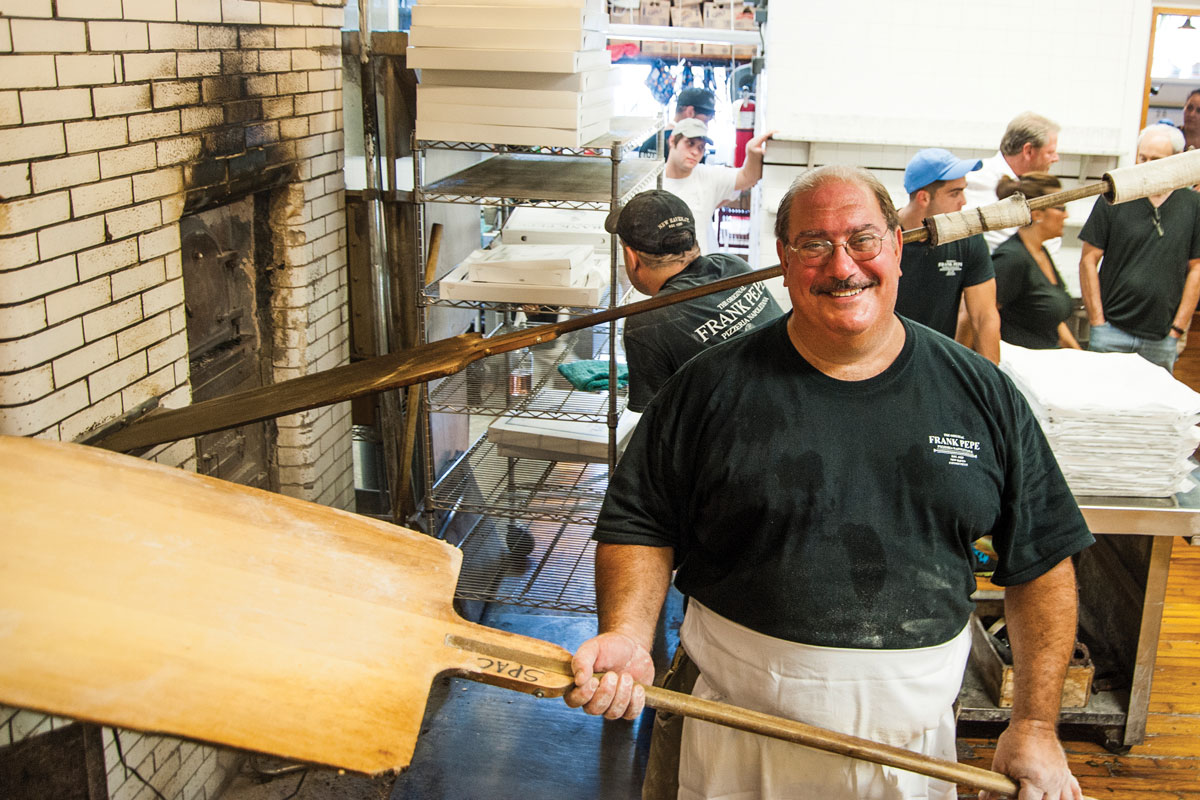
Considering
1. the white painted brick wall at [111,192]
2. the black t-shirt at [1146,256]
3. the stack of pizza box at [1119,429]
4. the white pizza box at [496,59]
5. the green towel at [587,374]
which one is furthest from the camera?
the black t-shirt at [1146,256]

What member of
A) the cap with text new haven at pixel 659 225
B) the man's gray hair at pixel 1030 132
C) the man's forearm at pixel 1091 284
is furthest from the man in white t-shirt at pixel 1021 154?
the cap with text new haven at pixel 659 225

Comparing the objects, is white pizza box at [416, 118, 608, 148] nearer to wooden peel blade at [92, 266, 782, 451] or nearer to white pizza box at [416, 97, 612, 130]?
white pizza box at [416, 97, 612, 130]

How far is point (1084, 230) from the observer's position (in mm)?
5402

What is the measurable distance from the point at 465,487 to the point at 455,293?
84cm

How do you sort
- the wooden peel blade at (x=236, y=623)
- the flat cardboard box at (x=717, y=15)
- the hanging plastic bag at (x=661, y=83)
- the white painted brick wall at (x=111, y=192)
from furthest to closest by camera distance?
the hanging plastic bag at (x=661, y=83)
the flat cardboard box at (x=717, y=15)
the white painted brick wall at (x=111, y=192)
the wooden peel blade at (x=236, y=623)

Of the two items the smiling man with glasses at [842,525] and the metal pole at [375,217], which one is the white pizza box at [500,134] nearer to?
the metal pole at [375,217]

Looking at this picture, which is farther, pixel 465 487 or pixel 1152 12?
pixel 1152 12

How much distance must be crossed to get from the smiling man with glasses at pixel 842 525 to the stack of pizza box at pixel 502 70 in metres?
1.83

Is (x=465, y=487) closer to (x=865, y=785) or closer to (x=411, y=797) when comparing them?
(x=411, y=797)

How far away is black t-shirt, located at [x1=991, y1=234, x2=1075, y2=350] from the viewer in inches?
165

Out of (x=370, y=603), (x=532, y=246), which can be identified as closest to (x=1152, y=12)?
(x=532, y=246)

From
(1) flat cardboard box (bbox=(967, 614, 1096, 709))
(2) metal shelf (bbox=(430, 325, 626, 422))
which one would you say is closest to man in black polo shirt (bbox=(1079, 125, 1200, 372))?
(1) flat cardboard box (bbox=(967, 614, 1096, 709))

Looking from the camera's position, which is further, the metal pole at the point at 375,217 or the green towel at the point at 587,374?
the green towel at the point at 587,374

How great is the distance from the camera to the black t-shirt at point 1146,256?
5172 millimetres
